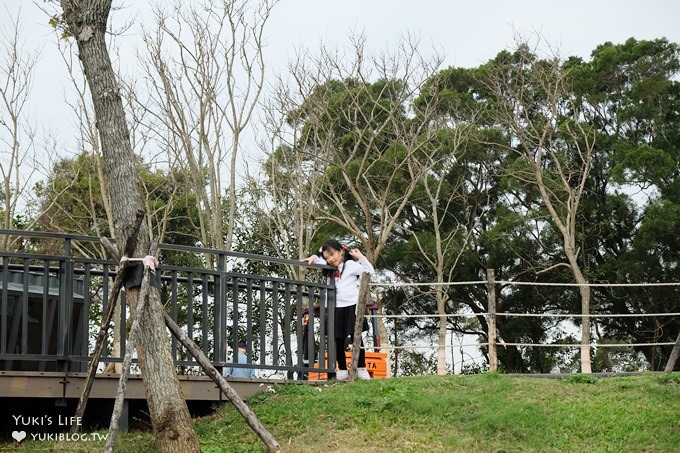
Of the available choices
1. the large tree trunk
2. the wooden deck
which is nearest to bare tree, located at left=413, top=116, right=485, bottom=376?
the wooden deck

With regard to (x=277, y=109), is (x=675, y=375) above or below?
below

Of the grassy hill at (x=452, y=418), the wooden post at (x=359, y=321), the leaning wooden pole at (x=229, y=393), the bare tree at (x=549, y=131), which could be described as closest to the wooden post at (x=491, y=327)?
the grassy hill at (x=452, y=418)

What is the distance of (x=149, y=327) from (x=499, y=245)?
74.9 feet

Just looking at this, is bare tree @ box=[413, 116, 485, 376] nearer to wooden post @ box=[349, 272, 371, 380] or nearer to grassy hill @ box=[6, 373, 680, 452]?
wooden post @ box=[349, 272, 371, 380]

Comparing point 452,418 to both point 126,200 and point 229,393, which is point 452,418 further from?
point 126,200

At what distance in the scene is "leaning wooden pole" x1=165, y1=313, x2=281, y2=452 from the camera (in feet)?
30.2

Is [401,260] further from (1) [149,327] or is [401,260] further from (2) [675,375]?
(1) [149,327]

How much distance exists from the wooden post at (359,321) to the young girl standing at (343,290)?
110mm

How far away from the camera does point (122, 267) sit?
9.49 m

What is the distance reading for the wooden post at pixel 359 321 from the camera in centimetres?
1188

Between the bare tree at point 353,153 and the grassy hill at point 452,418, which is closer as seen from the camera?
the grassy hill at point 452,418

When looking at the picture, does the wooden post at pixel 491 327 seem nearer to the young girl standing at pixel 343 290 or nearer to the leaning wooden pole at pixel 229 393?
the young girl standing at pixel 343 290

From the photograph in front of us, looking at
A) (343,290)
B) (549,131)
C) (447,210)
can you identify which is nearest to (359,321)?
(343,290)

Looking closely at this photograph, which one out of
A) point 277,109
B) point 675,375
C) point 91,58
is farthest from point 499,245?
point 91,58
